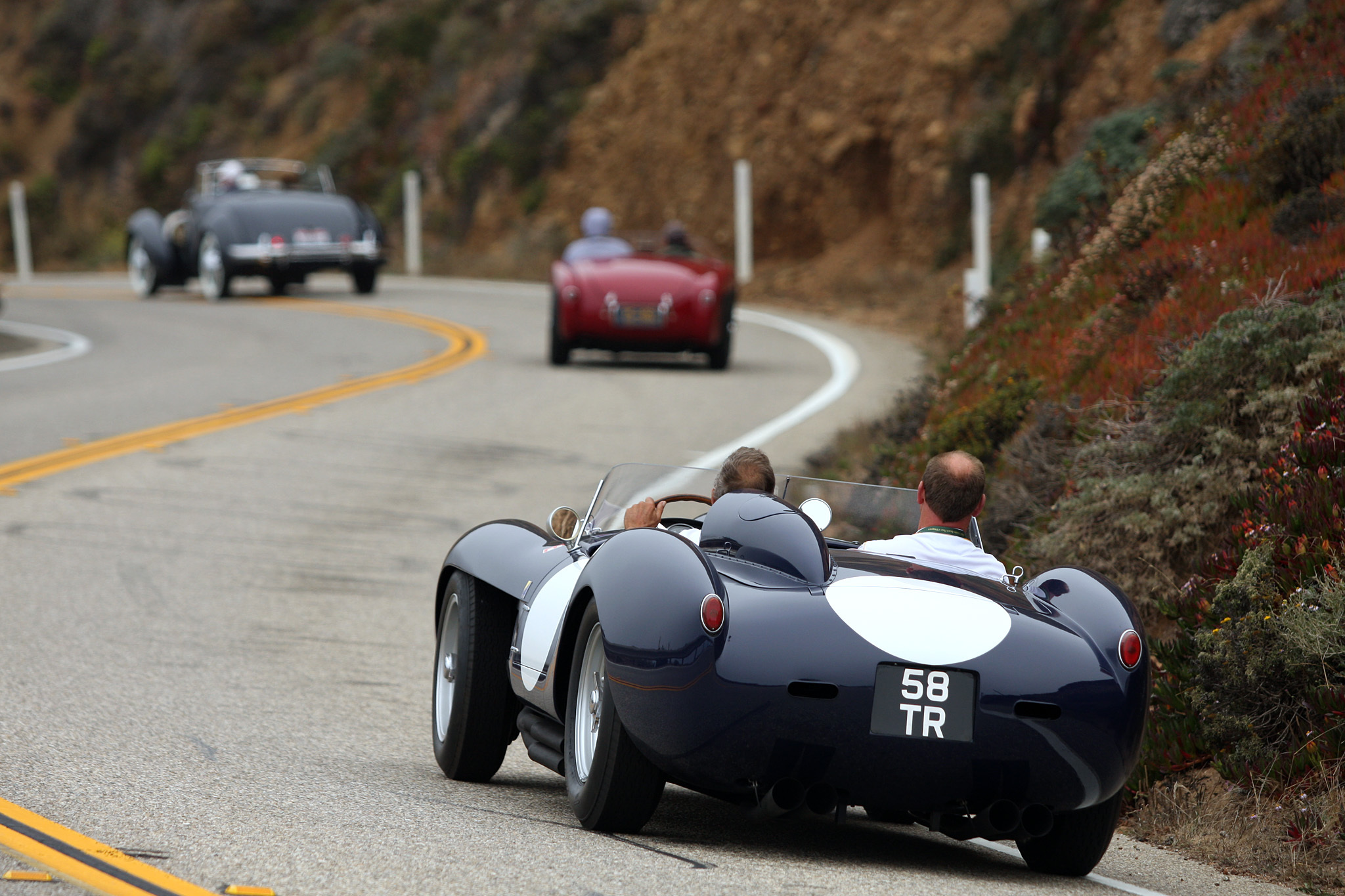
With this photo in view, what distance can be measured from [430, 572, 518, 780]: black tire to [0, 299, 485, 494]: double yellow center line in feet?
20.8

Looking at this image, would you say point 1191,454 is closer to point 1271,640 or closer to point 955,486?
point 1271,640

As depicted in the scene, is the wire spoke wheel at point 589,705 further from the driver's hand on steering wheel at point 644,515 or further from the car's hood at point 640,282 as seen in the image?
the car's hood at point 640,282

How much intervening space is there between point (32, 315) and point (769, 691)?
76.0ft

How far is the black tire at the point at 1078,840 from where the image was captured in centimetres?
486

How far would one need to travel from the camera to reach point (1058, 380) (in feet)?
31.2

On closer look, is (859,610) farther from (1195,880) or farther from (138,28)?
(138,28)

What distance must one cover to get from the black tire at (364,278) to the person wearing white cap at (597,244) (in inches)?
333

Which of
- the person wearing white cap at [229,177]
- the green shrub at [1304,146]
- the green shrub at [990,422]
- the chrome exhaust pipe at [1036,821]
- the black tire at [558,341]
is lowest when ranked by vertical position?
the black tire at [558,341]

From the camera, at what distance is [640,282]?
672 inches

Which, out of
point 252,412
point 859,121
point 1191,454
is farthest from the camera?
point 859,121

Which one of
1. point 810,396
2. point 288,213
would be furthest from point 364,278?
point 810,396

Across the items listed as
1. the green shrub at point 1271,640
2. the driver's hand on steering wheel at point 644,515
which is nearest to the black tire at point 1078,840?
the green shrub at point 1271,640

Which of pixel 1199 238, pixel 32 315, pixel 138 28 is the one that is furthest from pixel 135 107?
pixel 1199 238

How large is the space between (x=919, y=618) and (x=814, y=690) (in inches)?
13.7
